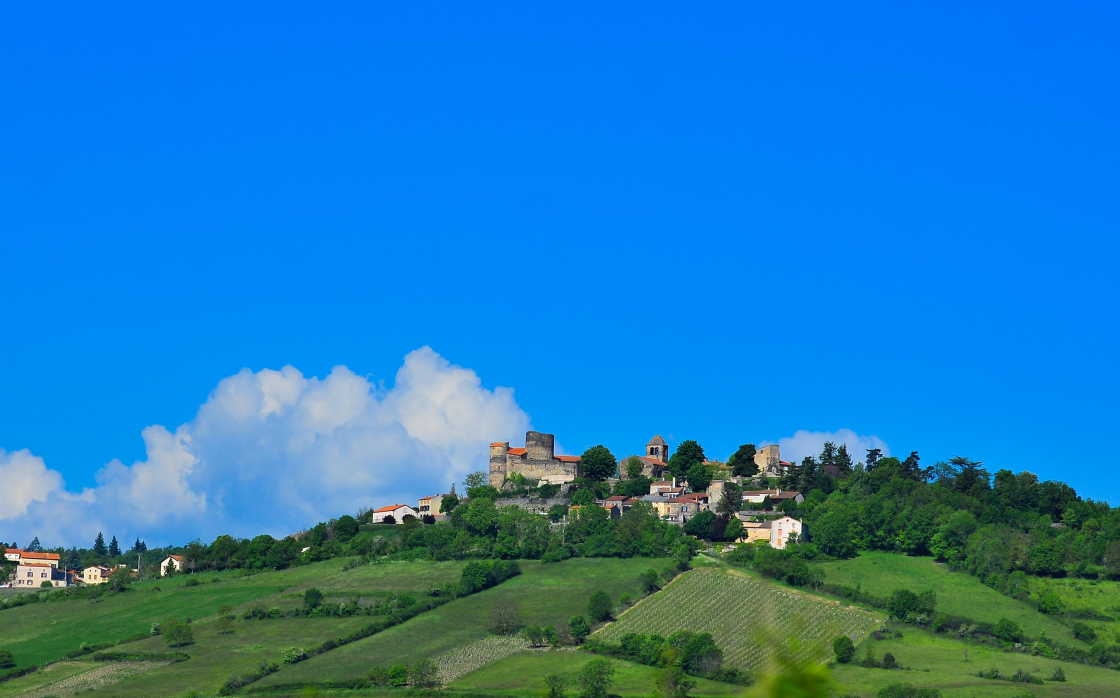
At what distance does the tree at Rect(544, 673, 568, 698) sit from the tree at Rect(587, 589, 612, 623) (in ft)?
52.2

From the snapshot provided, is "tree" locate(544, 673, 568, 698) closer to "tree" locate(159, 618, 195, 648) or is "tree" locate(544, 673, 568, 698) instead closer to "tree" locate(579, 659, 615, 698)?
"tree" locate(579, 659, 615, 698)

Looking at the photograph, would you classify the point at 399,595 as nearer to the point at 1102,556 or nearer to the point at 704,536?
the point at 704,536

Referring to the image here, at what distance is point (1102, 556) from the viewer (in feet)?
350

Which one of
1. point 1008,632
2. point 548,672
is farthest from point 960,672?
point 548,672

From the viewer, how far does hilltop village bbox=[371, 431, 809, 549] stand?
130625 mm

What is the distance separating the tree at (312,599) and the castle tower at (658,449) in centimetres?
6733

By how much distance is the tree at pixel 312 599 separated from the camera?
102000mm

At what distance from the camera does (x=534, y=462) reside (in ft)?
496

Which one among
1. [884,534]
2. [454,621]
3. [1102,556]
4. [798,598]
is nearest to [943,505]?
[884,534]

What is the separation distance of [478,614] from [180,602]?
102ft

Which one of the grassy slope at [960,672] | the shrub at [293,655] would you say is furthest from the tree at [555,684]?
the shrub at [293,655]

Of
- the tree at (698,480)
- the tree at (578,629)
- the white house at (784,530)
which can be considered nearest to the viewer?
the tree at (578,629)

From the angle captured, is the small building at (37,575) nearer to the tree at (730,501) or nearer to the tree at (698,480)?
the tree at (698,480)

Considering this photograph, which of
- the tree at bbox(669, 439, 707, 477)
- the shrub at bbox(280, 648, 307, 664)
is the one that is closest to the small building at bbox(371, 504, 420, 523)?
the tree at bbox(669, 439, 707, 477)
